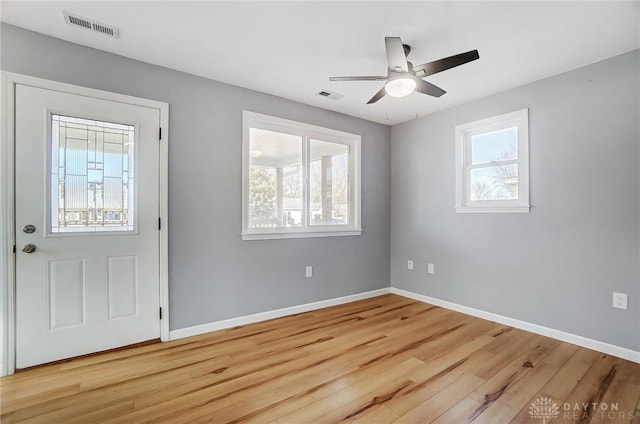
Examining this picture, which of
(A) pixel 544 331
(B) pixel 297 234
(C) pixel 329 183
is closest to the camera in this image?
(A) pixel 544 331

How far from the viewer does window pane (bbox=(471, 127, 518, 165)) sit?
3.25m

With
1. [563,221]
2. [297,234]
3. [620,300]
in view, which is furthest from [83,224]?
[620,300]

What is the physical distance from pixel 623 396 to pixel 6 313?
14.0ft

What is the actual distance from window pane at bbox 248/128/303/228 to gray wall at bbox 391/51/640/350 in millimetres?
1851

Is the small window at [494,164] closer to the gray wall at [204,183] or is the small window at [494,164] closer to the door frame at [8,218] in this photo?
the gray wall at [204,183]

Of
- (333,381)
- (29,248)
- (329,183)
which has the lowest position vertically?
(333,381)

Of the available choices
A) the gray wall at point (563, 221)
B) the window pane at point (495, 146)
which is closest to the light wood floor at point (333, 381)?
the gray wall at point (563, 221)

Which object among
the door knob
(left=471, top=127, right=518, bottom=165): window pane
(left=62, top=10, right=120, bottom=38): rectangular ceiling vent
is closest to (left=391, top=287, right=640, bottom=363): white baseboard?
(left=471, top=127, right=518, bottom=165): window pane

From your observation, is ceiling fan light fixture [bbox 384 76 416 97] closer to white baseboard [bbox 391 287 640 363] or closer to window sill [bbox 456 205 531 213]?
window sill [bbox 456 205 531 213]

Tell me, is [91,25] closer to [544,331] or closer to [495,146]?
[495,146]

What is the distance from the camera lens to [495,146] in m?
3.40

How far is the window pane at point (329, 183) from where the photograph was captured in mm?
3818

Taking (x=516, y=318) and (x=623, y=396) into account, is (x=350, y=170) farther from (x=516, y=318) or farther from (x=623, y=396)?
(x=623, y=396)

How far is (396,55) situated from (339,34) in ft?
1.69
